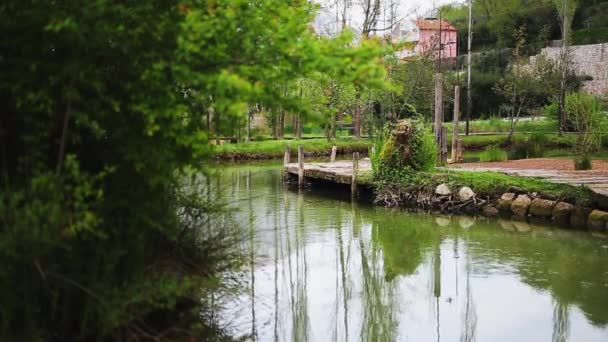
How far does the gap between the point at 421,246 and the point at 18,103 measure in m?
6.56

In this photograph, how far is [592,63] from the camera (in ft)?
103

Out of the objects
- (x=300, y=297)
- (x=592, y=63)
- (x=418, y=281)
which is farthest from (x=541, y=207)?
(x=592, y=63)

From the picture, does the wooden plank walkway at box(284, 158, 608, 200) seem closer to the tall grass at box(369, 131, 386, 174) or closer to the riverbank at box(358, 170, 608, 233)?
the riverbank at box(358, 170, 608, 233)

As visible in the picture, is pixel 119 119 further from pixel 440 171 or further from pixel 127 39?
pixel 440 171

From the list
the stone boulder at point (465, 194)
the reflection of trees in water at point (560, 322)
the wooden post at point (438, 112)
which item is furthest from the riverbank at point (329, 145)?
the reflection of trees in water at point (560, 322)

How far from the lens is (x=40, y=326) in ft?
9.71

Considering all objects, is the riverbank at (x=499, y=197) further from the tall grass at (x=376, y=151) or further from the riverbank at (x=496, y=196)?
the tall grass at (x=376, y=151)

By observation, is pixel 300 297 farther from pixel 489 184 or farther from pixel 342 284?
pixel 489 184

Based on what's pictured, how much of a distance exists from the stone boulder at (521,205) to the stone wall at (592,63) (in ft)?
72.4

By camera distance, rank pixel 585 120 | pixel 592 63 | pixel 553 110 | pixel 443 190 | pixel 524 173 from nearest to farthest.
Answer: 1. pixel 443 190
2. pixel 524 173
3. pixel 585 120
4. pixel 553 110
5. pixel 592 63

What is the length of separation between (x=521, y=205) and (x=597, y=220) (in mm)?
1326

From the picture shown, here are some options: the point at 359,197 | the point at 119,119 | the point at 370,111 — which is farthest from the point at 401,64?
the point at 119,119

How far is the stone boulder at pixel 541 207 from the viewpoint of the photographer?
9.86m

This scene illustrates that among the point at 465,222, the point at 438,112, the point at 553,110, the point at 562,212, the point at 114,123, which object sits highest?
the point at 553,110
